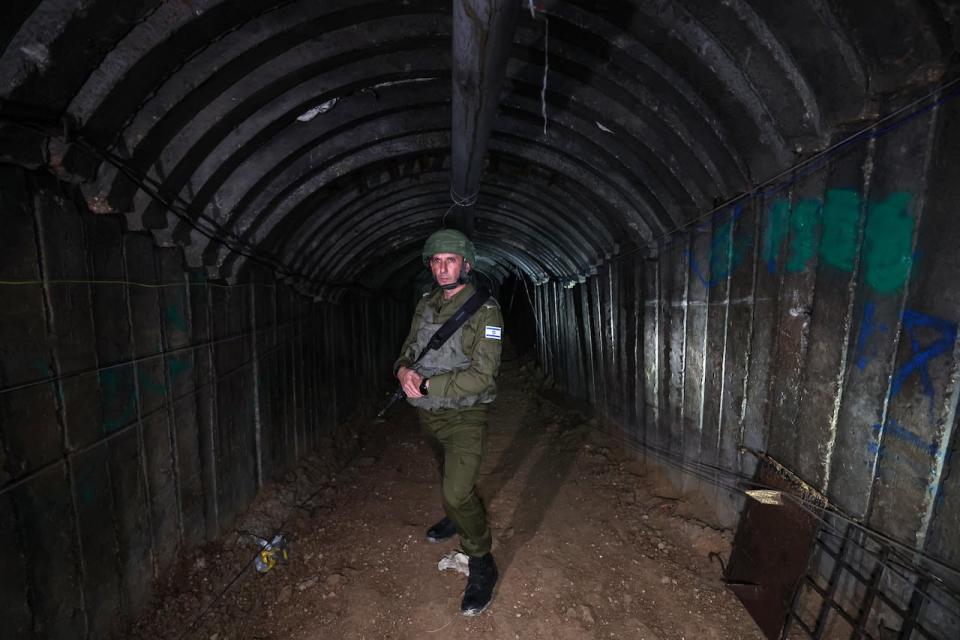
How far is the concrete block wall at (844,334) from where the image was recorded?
2.02 meters

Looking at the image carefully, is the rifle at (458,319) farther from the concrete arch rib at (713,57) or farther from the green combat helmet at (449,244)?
the concrete arch rib at (713,57)

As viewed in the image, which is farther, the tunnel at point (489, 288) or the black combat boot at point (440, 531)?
the black combat boot at point (440, 531)

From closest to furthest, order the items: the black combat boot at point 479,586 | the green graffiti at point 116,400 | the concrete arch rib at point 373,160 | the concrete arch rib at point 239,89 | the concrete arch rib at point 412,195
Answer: the concrete arch rib at point 239,89 → the green graffiti at point 116,400 → the black combat boot at point 479,586 → the concrete arch rib at point 373,160 → the concrete arch rib at point 412,195

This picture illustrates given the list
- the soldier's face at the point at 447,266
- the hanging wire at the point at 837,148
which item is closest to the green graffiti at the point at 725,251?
the hanging wire at the point at 837,148

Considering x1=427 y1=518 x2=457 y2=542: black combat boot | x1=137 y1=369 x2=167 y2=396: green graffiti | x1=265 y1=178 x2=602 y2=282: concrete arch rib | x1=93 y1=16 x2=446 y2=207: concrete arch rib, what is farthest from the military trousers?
x1=265 y1=178 x2=602 y2=282: concrete arch rib

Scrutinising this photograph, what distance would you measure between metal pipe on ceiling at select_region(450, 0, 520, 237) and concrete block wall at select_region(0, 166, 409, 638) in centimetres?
240

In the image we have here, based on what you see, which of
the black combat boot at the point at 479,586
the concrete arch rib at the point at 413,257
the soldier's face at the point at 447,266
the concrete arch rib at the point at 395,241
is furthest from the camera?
the concrete arch rib at the point at 413,257

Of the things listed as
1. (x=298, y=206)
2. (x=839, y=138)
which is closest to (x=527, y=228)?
(x=298, y=206)

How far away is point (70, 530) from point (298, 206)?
11.1 ft

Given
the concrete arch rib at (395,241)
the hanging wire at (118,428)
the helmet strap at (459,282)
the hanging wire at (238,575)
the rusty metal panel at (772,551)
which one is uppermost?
the concrete arch rib at (395,241)

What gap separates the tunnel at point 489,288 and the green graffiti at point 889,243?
0.05 feet

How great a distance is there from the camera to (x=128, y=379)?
297 centimetres

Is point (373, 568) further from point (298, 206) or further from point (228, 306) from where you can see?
point (298, 206)

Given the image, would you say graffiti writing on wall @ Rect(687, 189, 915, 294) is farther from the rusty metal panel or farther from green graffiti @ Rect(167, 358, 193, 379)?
green graffiti @ Rect(167, 358, 193, 379)
